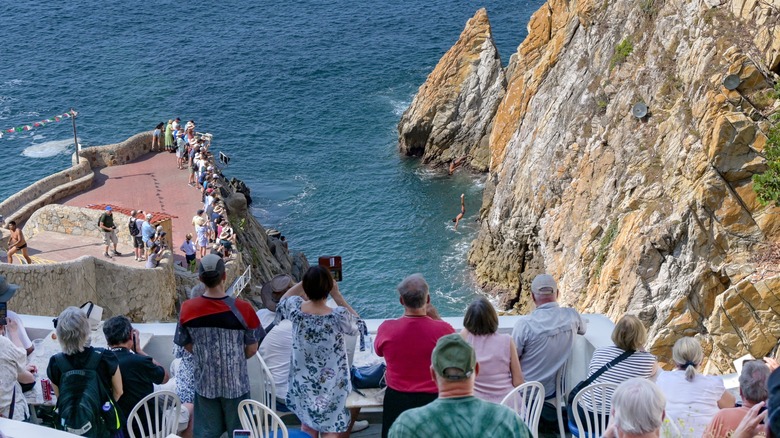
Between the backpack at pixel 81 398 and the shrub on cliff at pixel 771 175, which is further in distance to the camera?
the shrub on cliff at pixel 771 175

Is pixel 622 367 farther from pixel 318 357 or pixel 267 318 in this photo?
pixel 267 318

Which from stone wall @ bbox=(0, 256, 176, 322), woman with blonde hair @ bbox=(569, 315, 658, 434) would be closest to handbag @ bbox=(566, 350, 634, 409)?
woman with blonde hair @ bbox=(569, 315, 658, 434)

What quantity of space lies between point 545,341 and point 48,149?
158 ft

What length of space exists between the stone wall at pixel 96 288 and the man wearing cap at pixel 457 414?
61.2 feet

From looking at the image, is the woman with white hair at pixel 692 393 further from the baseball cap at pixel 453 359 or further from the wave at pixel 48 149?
the wave at pixel 48 149

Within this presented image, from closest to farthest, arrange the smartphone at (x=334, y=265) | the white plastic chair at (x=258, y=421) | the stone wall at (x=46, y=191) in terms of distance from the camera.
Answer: the white plastic chair at (x=258, y=421) < the smartphone at (x=334, y=265) < the stone wall at (x=46, y=191)

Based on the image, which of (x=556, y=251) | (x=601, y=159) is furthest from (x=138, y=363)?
(x=556, y=251)

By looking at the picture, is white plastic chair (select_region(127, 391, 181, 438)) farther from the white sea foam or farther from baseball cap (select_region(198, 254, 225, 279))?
the white sea foam

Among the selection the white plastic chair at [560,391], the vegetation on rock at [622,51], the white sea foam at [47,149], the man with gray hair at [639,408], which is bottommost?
the white sea foam at [47,149]

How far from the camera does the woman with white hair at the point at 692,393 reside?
7914 millimetres

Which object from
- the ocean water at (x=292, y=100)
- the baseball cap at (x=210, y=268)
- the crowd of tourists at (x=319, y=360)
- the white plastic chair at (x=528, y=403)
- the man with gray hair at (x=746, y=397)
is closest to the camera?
the man with gray hair at (x=746, y=397)

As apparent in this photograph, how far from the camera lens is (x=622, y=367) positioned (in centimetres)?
820

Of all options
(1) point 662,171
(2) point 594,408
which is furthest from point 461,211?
(2) point 594,408

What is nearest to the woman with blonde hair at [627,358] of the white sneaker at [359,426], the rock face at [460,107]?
the white sneaker at [359,426]
